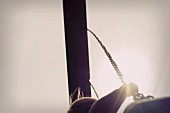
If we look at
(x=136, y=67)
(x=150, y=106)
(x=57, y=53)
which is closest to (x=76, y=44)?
(x=57, y=53)

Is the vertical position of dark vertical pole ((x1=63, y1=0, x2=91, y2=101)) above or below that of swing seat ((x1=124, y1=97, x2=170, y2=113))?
above

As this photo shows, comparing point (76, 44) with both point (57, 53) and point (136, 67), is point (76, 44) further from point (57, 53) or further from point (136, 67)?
point (136, 67)

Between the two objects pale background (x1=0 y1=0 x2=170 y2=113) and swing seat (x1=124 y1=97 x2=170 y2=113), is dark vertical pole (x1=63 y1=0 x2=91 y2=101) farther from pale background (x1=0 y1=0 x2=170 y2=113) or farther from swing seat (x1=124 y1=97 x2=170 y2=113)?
swing seat (x1=124 y1=97 x2=170 y2=113)

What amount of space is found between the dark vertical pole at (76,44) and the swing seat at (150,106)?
16.6 inches

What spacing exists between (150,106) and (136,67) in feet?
1.42

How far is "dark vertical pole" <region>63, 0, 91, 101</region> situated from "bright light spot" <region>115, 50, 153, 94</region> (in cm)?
12

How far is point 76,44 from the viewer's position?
1012 mm

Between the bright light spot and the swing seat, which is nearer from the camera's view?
the swing seat

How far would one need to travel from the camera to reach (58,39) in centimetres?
101

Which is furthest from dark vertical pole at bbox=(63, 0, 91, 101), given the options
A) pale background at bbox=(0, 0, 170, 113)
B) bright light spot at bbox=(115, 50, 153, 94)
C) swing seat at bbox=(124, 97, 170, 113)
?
swing seat at bbox=(124, 97, 170, 113)

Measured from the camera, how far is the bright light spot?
98 cm

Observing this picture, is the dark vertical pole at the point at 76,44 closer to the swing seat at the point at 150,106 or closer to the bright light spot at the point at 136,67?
the bright light spot at the point at 136,67

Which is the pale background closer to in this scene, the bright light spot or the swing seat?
the bright light spot

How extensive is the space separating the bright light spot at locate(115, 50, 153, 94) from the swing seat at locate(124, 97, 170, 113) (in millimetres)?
355
